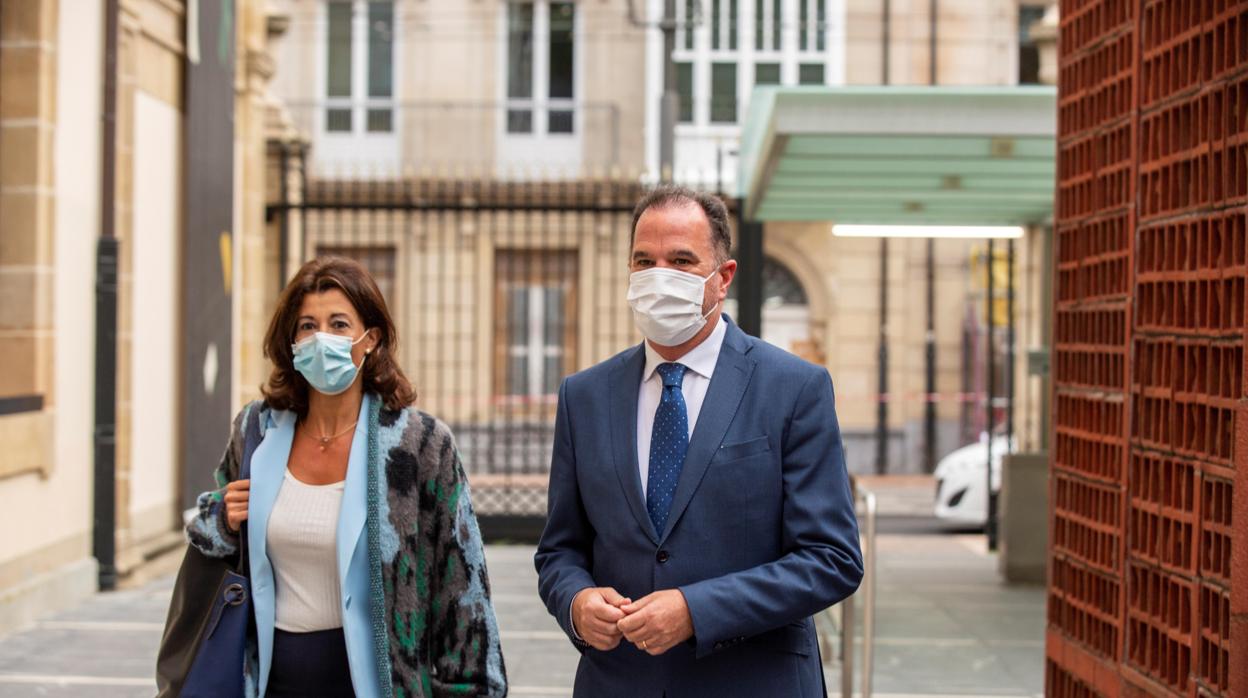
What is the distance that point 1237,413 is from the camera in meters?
3.66

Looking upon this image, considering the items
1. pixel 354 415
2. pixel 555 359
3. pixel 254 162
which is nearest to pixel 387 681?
pixel 354 415

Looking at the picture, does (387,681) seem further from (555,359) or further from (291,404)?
(555,359)

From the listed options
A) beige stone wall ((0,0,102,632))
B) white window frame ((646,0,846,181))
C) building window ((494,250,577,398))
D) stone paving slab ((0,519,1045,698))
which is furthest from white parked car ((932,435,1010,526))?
beige stone wall ((0,0,102,632))

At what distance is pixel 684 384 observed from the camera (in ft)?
10.6

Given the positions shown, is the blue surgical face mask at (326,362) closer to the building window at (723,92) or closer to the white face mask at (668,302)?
the white face mask at (668,302)

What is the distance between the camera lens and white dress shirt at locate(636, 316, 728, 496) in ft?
10.4

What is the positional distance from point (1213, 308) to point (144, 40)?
8160 mm

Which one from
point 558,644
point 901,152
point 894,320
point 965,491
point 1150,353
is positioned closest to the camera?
point 1150,353

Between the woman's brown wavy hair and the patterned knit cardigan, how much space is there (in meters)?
0.10

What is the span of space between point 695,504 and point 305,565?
37.6 inches

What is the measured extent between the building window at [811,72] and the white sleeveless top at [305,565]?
2174cm

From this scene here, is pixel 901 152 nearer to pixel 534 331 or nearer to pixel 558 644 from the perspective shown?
pixel 558 644

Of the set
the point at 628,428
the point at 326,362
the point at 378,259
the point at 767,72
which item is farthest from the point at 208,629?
the point at 767,72

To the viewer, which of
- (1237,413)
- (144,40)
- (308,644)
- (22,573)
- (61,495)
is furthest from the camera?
(144,40)
